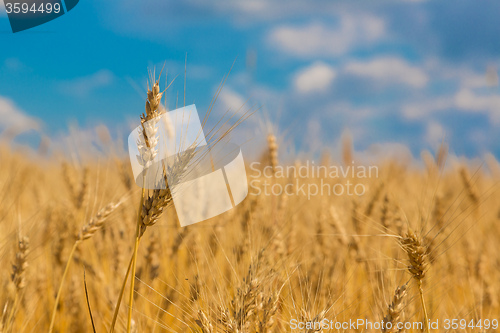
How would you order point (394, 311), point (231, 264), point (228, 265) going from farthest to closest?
1. point (228, 265)
2. point (231, 264)
3. point (394, 311)

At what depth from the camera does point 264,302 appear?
1.16 m

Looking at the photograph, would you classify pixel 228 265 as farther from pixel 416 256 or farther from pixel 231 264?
pixel 416 256

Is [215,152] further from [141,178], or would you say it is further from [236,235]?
[236,235]

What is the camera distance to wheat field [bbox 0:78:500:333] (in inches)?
47.1

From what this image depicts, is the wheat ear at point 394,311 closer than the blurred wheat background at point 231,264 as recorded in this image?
Yes

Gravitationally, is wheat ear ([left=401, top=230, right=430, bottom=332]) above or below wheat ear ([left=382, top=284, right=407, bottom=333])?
above

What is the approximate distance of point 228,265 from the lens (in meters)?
2.28

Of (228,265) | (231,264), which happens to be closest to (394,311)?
(231,264)

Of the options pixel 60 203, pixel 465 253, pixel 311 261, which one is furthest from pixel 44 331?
pixel 465 253

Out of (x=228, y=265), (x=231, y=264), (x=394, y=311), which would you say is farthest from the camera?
(x=228, y=265)

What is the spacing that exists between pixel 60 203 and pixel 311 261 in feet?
5.36

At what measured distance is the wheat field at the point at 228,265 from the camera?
3.92ft

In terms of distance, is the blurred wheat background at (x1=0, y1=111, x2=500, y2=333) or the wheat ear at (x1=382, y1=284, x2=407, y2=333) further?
the blurred wheat background at (x1=0, y1=111, x2=500, y2=333)

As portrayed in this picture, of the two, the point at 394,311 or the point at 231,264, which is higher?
the point at 231,264
